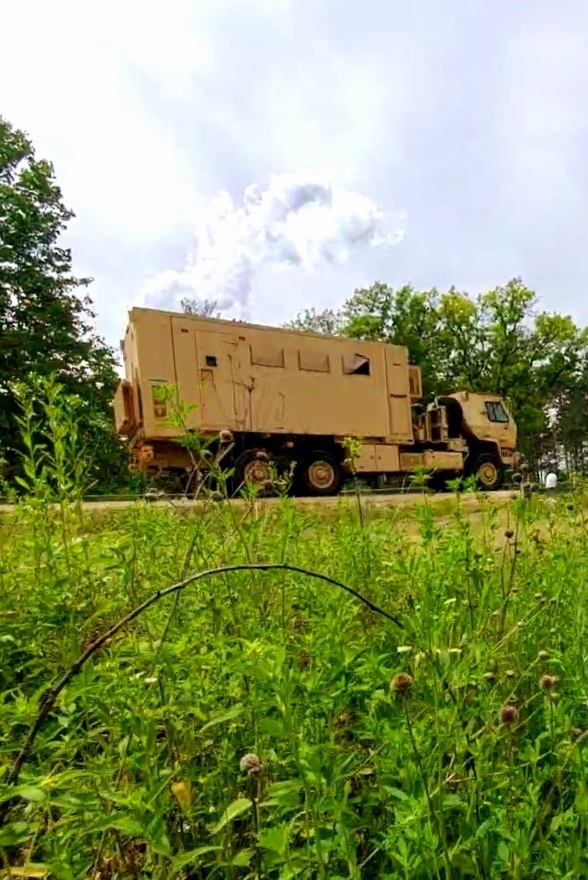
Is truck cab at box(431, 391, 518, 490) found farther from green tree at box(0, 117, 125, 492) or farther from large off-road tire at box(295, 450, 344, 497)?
green tree at box(0, 117, 125, 492)

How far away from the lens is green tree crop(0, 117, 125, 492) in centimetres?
2111

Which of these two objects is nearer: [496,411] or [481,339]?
[496,411]

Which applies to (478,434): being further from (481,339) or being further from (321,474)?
(481,339)

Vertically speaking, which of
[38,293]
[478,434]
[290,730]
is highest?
[38,293]

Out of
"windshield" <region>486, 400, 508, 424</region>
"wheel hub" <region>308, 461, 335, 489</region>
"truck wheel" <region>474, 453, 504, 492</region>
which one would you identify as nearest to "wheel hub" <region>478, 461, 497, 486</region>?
"truck wheel" <region>474, 453, 504, 492</region>

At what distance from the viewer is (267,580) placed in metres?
1.88

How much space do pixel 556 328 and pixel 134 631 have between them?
1489 inches

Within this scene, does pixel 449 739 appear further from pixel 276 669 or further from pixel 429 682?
pixel 276 669

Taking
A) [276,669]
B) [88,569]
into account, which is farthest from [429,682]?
[88,569]

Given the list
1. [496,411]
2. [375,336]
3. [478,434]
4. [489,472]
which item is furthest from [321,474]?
[375,336]

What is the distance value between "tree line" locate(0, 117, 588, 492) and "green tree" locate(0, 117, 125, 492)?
39 mm

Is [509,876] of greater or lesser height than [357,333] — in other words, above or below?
below

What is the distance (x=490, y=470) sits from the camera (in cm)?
1622

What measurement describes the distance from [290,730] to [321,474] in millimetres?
11976
